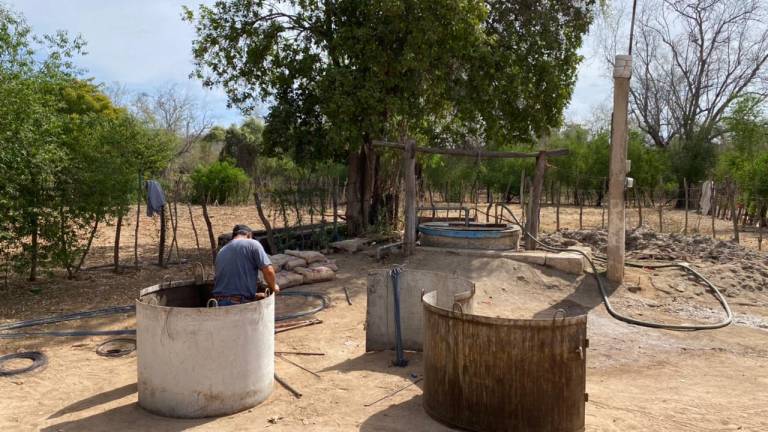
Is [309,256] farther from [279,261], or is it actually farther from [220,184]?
[220,184]

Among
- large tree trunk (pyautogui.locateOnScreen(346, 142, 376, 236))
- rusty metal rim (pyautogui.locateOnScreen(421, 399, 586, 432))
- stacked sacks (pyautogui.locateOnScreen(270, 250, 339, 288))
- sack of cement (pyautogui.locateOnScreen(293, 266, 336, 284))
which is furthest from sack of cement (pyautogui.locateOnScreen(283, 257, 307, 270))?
rusty metal rim (pyautogui.locateOnScreen(421, 399, 586, 432))

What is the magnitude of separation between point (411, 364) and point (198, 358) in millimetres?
2250

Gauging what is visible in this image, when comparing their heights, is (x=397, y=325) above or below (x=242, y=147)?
below

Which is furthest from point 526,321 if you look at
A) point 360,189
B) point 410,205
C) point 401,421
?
point 360,189

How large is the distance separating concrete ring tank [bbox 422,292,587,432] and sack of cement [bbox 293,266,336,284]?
588 centimetres

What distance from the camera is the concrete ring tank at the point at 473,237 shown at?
36.6 feet

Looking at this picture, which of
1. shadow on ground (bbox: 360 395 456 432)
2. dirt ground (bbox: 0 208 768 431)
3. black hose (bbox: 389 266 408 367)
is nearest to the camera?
shadow on ground (bbox: 360 395 456 432)

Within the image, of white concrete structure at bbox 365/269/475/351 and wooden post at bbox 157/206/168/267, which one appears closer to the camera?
white concrete structure at bbox 365/269/475/351

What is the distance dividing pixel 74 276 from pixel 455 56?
848 cm

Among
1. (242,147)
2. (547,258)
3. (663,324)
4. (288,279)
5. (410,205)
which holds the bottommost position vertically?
(663,324)

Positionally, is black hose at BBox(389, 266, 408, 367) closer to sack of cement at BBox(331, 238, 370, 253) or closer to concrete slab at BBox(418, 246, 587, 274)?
concrete slab at BBox(418, 246, 587, 274)

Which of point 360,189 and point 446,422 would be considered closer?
point 446,422

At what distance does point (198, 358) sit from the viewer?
4.81 m

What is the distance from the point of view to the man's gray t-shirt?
554 centimetres
